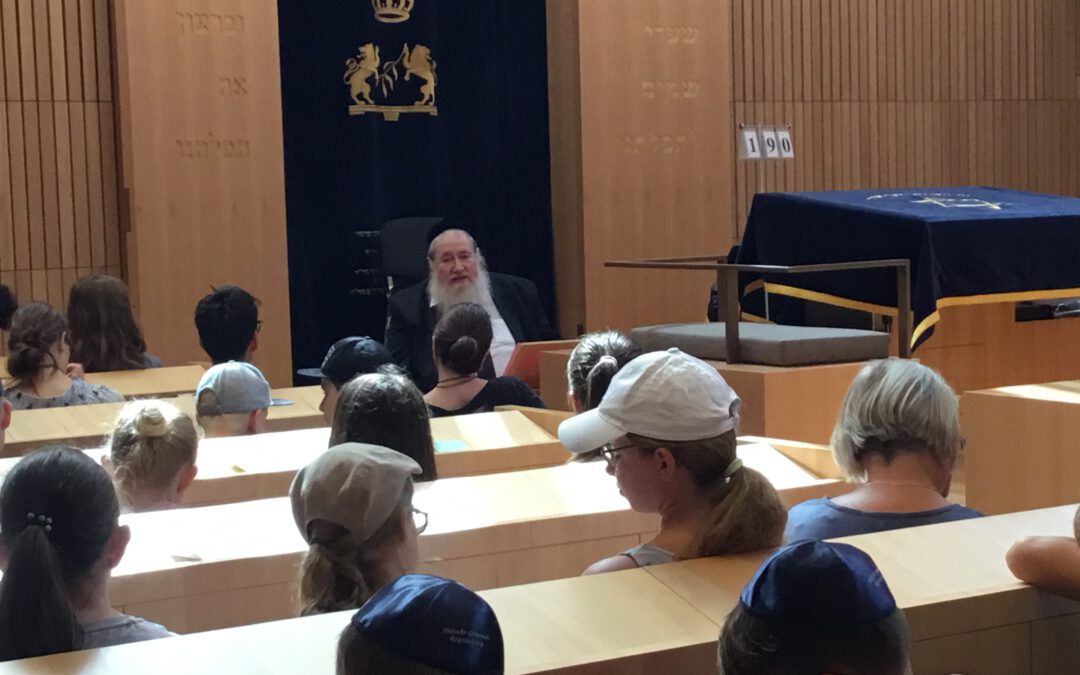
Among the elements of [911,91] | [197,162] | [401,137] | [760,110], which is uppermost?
[911,91]

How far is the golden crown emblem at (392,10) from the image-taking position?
894 cm

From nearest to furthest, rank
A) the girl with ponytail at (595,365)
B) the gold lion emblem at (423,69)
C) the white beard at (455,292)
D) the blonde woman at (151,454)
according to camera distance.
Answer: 1. the blonde woman at (151,454)
2. the girl with ponytail at (595,365)
3. the white beard at (455,292)
4. the gold lion emblem at (423,69)

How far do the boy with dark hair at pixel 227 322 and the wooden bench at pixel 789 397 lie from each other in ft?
6.23

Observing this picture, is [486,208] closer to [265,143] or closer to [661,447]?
[265,143]

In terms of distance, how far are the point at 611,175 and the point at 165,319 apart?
314 centimetres

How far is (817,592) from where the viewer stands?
1.43 meters

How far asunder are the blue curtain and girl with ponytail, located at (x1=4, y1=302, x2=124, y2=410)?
4006mm

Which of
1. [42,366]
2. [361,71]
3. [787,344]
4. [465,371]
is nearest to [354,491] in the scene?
[465,371]

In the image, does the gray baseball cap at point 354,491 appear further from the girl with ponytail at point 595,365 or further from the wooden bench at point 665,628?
the girl with ponytail at point 595,365

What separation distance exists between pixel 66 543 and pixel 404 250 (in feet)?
22.4

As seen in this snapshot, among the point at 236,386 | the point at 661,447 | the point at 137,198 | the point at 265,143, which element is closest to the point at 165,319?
the point at 137,198

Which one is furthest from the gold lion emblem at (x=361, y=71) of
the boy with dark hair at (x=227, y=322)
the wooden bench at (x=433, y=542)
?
the wooden bench at (x=433, y=542)

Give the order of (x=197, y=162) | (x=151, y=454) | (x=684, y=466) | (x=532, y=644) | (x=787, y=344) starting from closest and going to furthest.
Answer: (x=532, y=644) → (x=684, y=466) → (x=151, y=454) → (x=787, y=344) → (x=197, y=162)

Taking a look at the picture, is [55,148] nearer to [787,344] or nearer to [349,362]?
[349,362]
